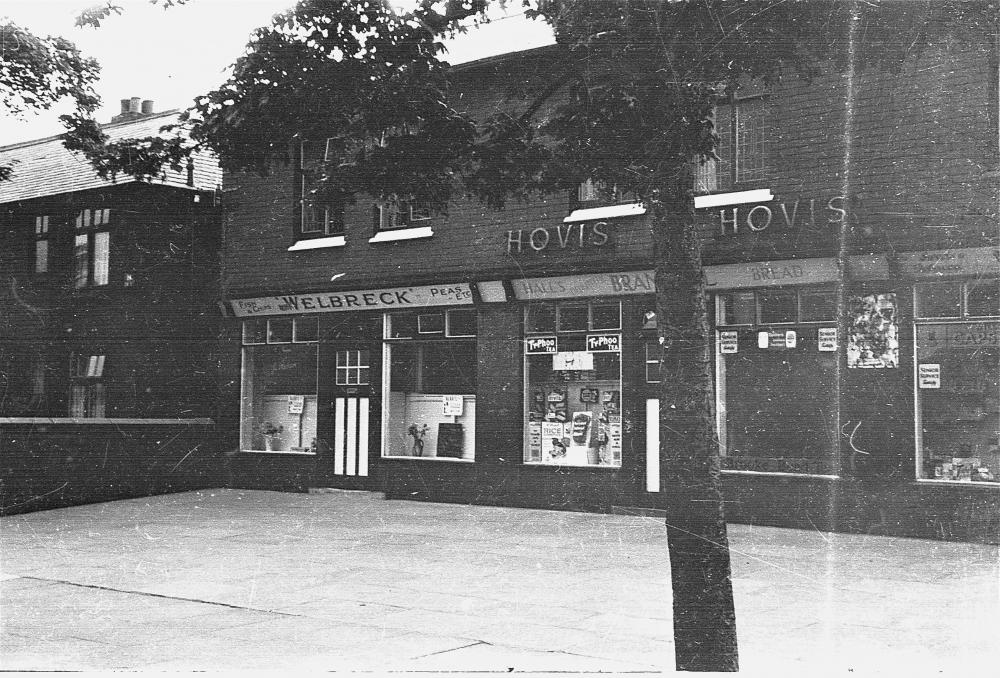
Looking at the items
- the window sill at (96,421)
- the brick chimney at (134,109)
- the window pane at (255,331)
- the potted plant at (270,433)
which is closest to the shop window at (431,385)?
the potted plant at (270,433)

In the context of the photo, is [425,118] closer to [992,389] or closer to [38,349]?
[992,389]

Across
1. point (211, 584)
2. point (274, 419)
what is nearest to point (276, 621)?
point (211, 584)

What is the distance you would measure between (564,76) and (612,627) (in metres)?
3.80

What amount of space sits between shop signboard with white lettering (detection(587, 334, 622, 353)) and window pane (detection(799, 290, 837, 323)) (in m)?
2.62

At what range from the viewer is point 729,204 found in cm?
1338

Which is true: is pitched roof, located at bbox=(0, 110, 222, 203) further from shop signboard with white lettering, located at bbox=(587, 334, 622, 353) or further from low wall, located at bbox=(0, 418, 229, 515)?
low wall, located at bbox=(0, 418, 229, 515)

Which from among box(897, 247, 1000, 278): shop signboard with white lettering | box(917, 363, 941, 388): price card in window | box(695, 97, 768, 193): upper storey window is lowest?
box(917, 363, 941, 388): price card in window

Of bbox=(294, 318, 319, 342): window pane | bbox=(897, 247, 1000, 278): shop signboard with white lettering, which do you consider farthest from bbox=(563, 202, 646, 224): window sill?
bbox=(294, 318, 319, 342): window pane

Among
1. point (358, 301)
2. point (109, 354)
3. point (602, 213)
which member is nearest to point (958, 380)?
point (602, 213)

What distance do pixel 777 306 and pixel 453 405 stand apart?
530cm

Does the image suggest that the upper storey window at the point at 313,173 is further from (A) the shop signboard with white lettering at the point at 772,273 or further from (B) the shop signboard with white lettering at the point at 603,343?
(B) the shop signboard with white lettering at the point at 603,343

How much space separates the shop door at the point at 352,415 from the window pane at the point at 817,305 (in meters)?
7.05

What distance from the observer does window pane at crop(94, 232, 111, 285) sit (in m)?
11.0

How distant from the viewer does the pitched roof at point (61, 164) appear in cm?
646
